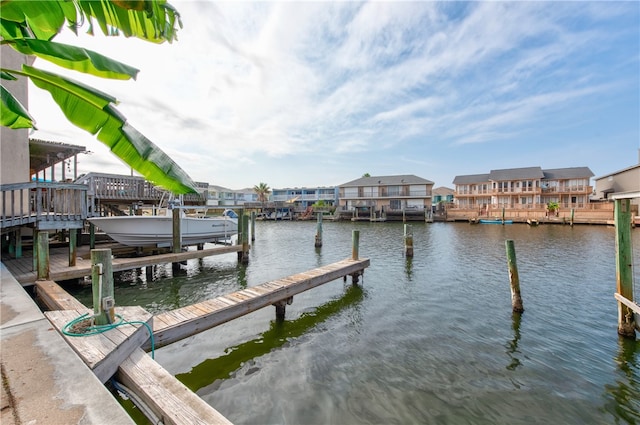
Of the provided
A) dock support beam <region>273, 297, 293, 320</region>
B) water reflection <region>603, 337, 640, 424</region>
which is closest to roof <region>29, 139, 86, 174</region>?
dock support beam <region>273, 297, 293, 320</region>

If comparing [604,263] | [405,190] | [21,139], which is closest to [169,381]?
[21,139]

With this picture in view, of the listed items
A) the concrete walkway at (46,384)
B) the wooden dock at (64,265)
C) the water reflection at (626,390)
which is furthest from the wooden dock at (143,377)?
the water reflection at (626,390)

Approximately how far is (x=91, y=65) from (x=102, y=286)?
2994 mm

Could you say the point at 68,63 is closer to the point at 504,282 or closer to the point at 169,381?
the point at 169,381

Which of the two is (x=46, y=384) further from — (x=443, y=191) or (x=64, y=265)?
(x=443, y=191)

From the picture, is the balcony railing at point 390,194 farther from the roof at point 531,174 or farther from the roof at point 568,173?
the roof at point 568,173

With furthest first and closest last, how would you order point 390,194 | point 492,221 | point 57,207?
point 390,194 → point 492,221 → point 57,207

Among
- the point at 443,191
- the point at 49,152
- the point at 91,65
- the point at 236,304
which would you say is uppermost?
the point at 443,191

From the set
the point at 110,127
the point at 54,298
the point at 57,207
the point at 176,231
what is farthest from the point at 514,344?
the point at 57,207

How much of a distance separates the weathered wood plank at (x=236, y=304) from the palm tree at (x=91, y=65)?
2.51 metres

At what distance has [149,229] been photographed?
12.2 metres

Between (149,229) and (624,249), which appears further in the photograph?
(149,229)

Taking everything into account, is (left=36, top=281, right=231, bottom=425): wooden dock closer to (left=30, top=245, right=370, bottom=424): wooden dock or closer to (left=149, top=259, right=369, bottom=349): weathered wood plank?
(left=30, top=245, right=370, bottom=424): wooden dock

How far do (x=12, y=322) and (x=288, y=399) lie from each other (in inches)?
165
